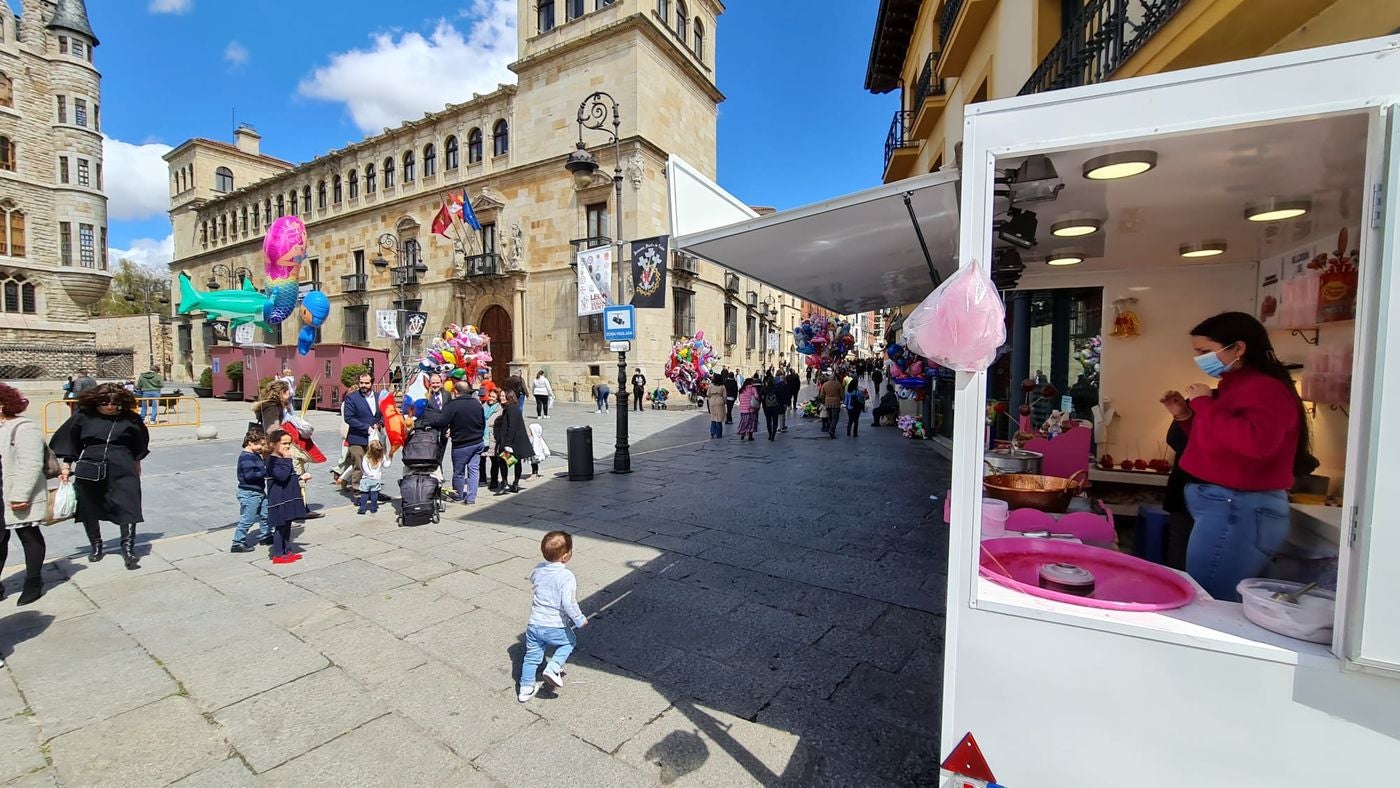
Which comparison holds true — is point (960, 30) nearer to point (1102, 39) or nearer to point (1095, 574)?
point (1102, 39)

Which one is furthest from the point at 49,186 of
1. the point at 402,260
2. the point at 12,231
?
the point at 402,260

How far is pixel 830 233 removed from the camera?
405 cm

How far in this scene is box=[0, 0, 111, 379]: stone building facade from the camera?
1075 inches

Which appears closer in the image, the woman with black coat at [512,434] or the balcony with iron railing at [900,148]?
the woman with black coat at [512,434]

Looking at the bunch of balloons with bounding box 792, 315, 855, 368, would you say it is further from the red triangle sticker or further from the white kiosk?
the red triangle sticker

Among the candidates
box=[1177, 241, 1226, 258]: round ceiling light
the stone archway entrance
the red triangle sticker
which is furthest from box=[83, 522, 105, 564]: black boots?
the stone archway entrance

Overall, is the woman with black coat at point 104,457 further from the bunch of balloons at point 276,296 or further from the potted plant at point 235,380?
the potted plant at point 235,380

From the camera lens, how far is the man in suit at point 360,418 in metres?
7.59

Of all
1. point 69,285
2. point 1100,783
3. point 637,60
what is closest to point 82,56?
point 69,285

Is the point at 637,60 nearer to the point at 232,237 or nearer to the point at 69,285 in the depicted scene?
the point at 69,285

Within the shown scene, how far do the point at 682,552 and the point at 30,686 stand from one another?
434 cm

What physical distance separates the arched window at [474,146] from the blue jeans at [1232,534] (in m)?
31.5

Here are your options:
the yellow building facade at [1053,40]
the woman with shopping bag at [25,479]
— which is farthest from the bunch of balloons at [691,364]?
the woman with shopping bag at [25,479]

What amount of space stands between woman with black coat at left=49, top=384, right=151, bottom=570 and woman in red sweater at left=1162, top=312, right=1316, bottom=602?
25.8 ft
